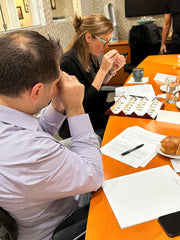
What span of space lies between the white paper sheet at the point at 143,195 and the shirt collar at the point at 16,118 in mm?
362

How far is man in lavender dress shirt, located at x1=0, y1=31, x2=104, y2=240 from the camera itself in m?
0.63

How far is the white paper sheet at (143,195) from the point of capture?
70cm

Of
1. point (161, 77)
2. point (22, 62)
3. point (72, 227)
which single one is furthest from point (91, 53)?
point (72, 227)

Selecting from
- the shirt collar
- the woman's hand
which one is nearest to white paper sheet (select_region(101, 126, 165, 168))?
the shirt collar

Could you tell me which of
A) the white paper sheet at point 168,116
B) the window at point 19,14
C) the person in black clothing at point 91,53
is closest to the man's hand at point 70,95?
the white paper sheet at point 168,116

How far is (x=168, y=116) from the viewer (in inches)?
51.5

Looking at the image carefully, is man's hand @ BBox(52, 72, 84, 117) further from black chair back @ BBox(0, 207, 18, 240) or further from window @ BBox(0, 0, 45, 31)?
window @ BBox(0, 0, 45, 31)

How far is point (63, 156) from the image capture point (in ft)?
2.30

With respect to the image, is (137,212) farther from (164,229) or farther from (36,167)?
(36,167)

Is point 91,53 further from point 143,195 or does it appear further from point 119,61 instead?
point 143,195

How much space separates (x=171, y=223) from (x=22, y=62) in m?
0.64

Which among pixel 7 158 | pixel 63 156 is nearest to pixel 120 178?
pixel 63 156

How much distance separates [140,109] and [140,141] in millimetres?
335

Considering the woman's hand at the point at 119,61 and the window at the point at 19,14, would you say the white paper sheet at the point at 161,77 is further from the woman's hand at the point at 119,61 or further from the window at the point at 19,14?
the window at the point at 19,14
